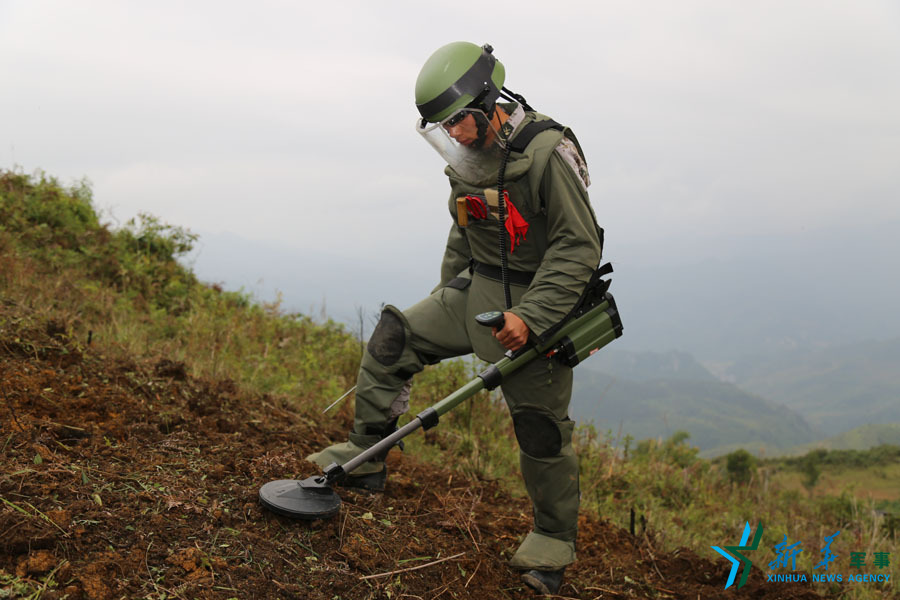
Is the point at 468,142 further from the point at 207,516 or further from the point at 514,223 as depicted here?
the point at 207,516

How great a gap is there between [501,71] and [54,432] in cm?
262

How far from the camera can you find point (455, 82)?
280cm

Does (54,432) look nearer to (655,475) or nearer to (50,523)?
(50,523)

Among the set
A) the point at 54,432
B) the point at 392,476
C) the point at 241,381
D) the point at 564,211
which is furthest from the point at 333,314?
the point at 564,211

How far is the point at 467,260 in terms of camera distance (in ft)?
11.4

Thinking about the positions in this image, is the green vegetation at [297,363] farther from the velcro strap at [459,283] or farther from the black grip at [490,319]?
the black grip at [490,319]

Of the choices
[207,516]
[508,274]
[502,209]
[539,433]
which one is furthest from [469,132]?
[207,516]

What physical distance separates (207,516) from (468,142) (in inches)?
75.0

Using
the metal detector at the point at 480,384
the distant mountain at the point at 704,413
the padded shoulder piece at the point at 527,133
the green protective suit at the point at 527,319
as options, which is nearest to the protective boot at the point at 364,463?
the green protective suit at the point at 527,319

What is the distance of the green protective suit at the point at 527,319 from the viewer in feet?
9.27

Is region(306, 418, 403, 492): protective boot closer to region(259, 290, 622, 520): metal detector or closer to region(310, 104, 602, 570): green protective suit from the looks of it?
region(310, 104, 602, 570): green protective suit

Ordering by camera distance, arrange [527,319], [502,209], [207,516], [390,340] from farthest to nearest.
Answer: [390,340], [502,209], [527,319], [207,516]

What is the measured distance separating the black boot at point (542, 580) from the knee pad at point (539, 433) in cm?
53

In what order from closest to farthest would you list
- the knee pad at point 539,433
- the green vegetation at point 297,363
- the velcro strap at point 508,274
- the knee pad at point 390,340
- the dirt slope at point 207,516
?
the dirt slope at point 207,516
the knee pad at point 539,433
the velcro strap at point 508,274
the knee pad at point 390,340
the green vegetation at point 297,363
